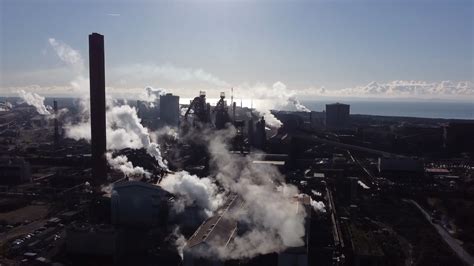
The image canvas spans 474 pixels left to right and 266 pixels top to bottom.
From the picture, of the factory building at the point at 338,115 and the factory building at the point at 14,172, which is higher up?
the factory building at the point at 338,115

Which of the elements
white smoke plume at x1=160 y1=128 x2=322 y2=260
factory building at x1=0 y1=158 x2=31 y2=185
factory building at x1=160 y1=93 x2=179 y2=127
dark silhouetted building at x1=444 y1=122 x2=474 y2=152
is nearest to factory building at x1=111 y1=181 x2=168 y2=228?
white smoke plume at x1=160 y1=128 x2=322 y2=260

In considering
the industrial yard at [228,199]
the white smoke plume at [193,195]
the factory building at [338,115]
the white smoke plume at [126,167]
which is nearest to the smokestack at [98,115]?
the industrial yard at [228,199]

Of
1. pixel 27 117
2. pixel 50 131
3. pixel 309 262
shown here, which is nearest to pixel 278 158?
pixel 309 262

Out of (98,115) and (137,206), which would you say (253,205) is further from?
(98,115)

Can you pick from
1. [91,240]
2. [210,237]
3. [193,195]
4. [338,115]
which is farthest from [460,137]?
[91,240]

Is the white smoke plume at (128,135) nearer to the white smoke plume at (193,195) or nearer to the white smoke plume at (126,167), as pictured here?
the white smoke plume at (126,167)
